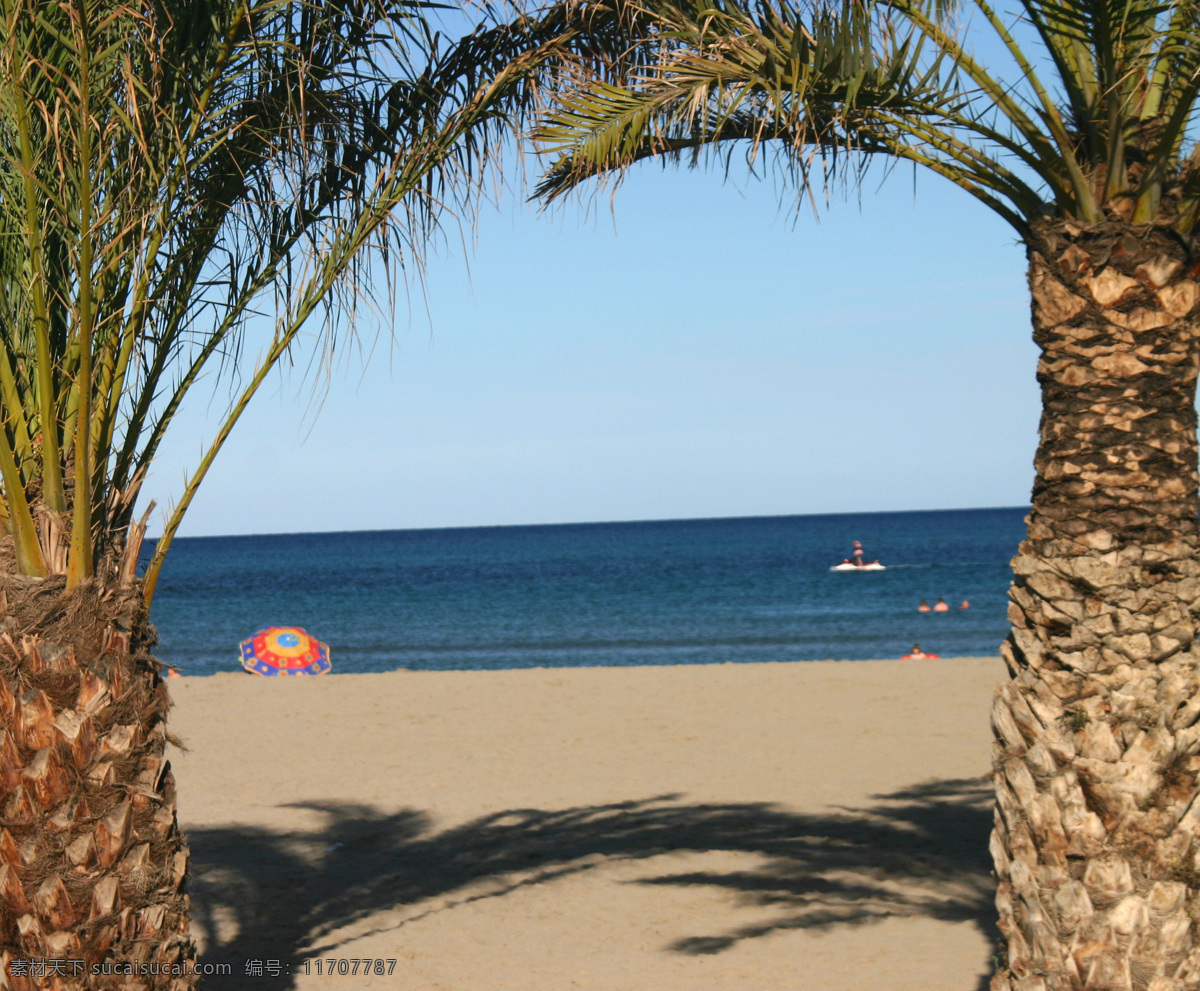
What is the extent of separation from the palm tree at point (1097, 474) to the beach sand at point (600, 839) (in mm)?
1561

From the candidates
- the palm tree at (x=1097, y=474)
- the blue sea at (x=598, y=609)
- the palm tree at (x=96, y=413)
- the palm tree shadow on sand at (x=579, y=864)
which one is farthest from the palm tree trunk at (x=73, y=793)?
the blue sea at (x=598, y=609)

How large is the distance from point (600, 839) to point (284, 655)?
12.8 meters

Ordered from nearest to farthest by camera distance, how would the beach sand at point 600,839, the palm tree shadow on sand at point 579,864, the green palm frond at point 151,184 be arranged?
the green palm frond at point 151,184 < the beach sand at point 600,839 < the palm tree shadow on sand at point 579,864

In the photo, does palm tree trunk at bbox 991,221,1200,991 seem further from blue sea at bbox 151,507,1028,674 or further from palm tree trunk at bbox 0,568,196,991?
blue sea at bbox 151,507,1028,674

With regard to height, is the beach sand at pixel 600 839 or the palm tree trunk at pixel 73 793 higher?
the palm tree trunk at pixel 73 793

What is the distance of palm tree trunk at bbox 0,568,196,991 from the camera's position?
3.40m

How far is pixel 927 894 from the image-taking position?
632 centimetres

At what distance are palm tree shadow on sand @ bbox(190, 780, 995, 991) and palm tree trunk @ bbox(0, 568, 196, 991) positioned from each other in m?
1.87

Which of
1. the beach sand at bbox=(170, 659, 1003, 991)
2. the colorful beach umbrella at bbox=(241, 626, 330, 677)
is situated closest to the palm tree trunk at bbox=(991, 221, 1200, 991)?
the beach sand at bbox=(170, 659, 1003, 991)

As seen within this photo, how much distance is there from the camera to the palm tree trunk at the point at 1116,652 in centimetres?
361

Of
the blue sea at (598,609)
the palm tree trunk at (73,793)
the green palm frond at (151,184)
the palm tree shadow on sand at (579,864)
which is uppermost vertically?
the green palm frond at (151,184)

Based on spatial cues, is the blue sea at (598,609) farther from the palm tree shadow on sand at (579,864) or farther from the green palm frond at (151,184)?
the green palm frond at (151,184)

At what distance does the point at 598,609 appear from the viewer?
38781mm

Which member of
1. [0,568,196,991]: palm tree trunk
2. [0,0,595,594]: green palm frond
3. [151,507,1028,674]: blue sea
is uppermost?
[0,0,595,594]: green palm frond
